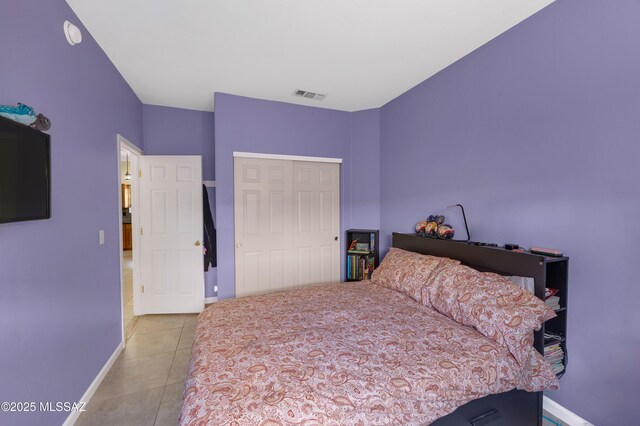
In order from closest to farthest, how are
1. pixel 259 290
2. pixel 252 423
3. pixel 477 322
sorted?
pixel 252 423 < pixel 477 322 < pixel 259 290

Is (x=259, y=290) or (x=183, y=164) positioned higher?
(x=183, y=164)

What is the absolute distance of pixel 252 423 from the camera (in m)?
0.98

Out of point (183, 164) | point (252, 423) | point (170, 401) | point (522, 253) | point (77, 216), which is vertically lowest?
point (170, 401)

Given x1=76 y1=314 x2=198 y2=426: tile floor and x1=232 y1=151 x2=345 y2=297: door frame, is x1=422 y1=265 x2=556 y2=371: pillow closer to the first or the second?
x1=232 y1=151 x2=345 y2=297: door frame

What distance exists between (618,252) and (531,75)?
126cm

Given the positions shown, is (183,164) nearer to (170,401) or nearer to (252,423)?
(170,401)

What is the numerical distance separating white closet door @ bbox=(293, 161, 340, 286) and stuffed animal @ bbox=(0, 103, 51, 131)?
2436 mm

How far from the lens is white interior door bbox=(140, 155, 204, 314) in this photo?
3.37 meters

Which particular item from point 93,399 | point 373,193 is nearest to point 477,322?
point 373,193

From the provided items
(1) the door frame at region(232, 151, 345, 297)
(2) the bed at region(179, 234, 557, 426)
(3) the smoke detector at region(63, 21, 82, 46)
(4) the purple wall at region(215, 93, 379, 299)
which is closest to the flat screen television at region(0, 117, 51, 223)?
(3) the smoke detector at region(63, 21, 82, 46)

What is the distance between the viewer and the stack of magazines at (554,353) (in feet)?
5.51

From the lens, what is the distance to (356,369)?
4.19 ft

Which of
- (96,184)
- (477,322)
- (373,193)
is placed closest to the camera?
(477,322)

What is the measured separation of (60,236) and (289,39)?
2094 millimetres
